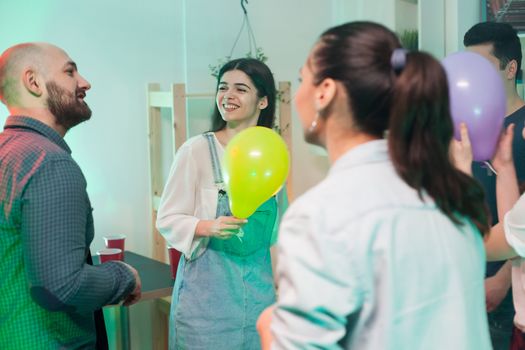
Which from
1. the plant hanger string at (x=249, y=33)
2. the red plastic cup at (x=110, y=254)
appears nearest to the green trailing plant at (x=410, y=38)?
the plant hanger string at (x=249, y=33)

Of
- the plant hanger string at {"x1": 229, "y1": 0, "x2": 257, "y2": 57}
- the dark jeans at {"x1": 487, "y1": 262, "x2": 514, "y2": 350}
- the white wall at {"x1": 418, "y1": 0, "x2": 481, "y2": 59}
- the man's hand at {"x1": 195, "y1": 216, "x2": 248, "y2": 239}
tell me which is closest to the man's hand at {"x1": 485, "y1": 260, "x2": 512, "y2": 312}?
the dark jeans at {"x1": 487, "y1": 262, "x2": 514, "y2": 350}

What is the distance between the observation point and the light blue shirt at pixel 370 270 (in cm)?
88

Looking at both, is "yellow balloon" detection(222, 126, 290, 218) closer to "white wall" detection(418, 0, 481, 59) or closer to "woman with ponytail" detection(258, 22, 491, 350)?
"woman with ponytail" detection(258, 22, 491, 350)

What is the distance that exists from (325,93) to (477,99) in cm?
50

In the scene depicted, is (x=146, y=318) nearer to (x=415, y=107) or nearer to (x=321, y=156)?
(x=321, y=156)

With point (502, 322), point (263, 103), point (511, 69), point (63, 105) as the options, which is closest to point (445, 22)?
point (511, 69)

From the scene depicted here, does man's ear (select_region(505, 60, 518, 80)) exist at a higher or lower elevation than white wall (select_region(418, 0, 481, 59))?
lower

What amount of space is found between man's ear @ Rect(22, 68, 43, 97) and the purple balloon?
1.06 m

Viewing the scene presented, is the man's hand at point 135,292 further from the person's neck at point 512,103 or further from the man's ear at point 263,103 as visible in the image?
the person's neck at point 512,103

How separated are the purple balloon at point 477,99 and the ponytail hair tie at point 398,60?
0.40 meters

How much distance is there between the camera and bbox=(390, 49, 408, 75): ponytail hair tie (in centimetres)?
96

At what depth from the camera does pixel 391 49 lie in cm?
99

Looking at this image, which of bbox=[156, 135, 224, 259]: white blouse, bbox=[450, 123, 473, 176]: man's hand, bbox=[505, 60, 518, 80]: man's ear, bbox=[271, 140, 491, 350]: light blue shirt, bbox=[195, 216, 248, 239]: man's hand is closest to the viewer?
bbox=[271, 140, 491, 350]: light blue shirt

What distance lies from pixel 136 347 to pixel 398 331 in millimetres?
2521
